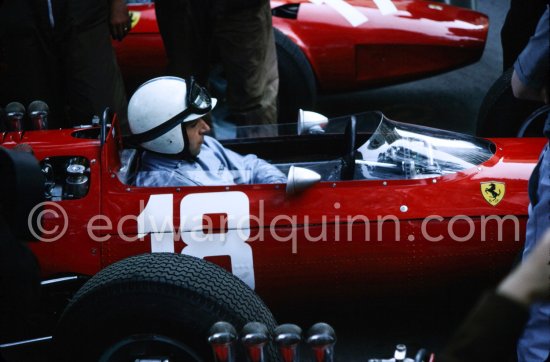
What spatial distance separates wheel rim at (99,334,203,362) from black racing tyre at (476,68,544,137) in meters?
2.30

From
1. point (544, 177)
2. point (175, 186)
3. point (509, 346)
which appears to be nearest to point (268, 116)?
point (175, 186)

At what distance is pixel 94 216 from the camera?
11.3ft

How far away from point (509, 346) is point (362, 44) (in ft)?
13.6

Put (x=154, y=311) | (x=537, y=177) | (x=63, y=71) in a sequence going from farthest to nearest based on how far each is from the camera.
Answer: (x=63, y=71), (x=154, y=311), (x=537, y=177)

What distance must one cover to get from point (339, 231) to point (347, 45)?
2.41 m

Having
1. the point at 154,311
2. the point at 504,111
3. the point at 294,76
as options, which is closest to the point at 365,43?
the point at 294,76

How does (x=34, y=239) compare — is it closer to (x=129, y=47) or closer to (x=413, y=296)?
(x=413, y=296)

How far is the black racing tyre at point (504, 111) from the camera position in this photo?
14.8 ft

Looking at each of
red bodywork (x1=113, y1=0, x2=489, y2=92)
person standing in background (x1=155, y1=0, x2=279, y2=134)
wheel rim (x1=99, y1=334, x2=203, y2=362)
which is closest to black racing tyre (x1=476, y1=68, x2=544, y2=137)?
red bodywork (x1=113, y1=0, x2=489, y2=92)

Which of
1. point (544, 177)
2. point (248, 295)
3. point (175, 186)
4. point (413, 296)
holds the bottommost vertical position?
point (413, 296)

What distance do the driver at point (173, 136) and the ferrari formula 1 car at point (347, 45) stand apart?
1.79 metres

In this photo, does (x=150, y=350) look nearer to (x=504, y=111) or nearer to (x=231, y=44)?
(x=231, y=44)

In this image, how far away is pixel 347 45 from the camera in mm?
5570

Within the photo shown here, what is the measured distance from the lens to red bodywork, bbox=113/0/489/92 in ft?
A: 18.3
